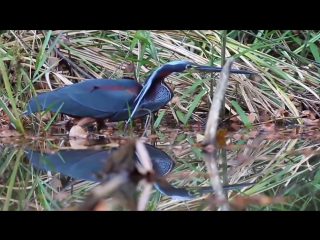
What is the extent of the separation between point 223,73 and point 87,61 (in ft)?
5.65

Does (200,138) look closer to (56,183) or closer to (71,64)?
(56,183)

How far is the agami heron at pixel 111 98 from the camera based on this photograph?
309 centimetres

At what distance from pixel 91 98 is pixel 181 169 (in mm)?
1028

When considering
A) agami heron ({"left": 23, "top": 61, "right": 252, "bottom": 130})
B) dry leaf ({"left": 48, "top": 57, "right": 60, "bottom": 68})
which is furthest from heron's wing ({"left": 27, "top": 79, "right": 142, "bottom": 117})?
dry leaf ({"left": 48, "top": 57, "right": 60, "bottom": 68})

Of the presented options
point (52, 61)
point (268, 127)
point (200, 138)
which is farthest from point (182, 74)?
point (200, 138)

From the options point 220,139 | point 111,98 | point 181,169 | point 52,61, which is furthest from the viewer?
point 52,61

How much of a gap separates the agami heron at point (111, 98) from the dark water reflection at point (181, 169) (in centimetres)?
22

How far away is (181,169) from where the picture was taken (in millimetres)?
2191

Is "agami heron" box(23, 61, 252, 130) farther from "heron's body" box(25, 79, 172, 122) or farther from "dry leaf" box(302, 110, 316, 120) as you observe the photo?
"dry leaf" box(302, 110, 316, 120)

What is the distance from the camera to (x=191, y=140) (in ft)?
9.49

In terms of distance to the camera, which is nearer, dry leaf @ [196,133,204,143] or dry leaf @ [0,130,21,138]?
dry leaf @ [196,133,204,143]

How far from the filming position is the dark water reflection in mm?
1736

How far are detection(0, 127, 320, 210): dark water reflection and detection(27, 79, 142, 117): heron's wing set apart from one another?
0.22 m

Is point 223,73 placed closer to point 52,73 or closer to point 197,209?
point 197,209
